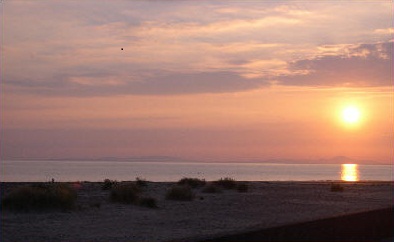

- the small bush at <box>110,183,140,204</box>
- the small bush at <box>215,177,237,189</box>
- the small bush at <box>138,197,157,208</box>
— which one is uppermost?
the small bush at <box>215,177,237,189</box>

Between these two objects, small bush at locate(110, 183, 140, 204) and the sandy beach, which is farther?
small bush at locate(110, 183, 140, 204)

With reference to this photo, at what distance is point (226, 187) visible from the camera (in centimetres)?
5553

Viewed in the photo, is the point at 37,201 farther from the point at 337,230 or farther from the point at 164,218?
the point at 337,230

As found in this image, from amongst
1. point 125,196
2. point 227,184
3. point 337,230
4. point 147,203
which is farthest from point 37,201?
point 227,184

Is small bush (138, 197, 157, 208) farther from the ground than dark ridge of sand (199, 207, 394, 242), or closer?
farther from the ground

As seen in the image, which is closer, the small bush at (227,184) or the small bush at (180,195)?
the small bush at (180,195)

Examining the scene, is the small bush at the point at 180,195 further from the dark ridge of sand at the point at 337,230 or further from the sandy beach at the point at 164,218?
the dark ridge of sand at the point at 337,230

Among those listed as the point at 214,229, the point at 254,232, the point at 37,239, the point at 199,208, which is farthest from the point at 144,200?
the point at 254,232

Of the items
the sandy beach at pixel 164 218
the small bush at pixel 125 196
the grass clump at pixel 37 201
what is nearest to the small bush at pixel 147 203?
the sandy beach at pixel 164 218

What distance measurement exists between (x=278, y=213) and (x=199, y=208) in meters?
4.55

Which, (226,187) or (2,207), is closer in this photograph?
(2,207)

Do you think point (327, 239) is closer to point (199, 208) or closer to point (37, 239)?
point (37, 239)

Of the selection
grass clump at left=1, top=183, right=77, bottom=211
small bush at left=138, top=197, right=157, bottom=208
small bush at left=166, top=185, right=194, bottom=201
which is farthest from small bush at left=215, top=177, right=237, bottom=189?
grass clump at left=1, top=183, right=77, bottom=211

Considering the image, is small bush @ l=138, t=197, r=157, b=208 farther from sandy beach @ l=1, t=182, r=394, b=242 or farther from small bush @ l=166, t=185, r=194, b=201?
small bush @ l=166, t=185, r=194, b=201
